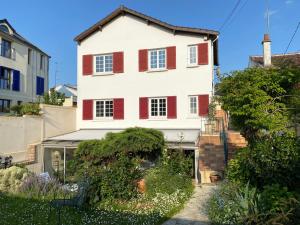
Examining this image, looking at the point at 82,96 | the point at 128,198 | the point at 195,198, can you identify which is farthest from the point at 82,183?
the point at 82,96

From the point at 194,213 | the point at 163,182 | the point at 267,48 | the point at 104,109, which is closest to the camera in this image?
the point at 194,213

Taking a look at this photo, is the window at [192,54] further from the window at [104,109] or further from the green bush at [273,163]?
the green bush at [273,163]

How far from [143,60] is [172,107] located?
481 centimetres

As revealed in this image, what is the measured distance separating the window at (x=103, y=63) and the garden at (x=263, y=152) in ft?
50.7

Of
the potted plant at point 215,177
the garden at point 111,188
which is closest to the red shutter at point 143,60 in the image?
the garden at point 111,188

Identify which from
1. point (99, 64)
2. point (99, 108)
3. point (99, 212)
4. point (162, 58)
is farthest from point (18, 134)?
point (99, 212)

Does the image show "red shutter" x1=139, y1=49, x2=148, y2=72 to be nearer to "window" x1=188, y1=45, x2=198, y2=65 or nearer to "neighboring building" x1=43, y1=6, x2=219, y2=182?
"neighboring building" x1=43, y1=6, x2=219, y2=182

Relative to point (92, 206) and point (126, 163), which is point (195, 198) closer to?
point (126, 163)

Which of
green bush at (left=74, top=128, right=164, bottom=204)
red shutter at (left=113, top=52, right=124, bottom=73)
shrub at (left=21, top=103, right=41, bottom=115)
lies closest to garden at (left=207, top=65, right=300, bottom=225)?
green bush at (left=74, top=128, right=164, bottom=204)

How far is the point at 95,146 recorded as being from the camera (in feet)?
51.3

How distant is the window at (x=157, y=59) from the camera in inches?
992

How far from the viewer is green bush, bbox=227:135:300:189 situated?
338 inches

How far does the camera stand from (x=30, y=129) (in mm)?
23906

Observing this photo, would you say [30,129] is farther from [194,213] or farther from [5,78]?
[5,78]
